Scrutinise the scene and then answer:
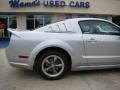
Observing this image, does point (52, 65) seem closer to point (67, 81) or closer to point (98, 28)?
point (67, 81)

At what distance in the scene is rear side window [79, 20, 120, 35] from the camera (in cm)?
645

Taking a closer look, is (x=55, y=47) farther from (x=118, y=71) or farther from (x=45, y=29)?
(x=118, y=71)

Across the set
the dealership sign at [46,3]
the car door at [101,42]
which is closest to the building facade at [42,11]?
the dealership sign at [46,3]

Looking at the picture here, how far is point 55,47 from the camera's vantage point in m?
6.10

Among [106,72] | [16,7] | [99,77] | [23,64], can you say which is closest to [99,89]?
[99,77]

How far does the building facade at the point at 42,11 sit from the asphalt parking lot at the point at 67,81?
22609 millimetres

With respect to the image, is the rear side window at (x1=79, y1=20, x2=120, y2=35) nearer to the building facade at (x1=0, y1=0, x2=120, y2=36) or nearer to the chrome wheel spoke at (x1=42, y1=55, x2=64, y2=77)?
the chrome wheel spoke at (x1=42, y1=55, x2=64, y2=77)

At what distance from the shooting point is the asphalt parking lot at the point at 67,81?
5.55 m

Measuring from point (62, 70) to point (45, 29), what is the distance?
1.13 meters

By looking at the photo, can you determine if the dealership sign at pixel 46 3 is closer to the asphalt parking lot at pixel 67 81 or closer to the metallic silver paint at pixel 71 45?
the asphalt parking lot at pixel 67 81

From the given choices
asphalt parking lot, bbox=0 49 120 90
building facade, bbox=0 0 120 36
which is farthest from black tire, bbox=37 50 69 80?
building facade, bbox=0 0 120 36

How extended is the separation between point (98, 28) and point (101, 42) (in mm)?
421

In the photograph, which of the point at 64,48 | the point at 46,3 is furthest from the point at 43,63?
the point at 46,3

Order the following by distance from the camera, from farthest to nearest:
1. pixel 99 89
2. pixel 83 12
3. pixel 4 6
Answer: pixel 83 12, pixel 4 6, pixel 99 89
